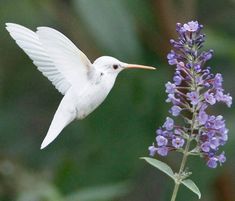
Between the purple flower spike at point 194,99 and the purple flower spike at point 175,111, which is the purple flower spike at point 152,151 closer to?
the purple flower spike at point 194,99

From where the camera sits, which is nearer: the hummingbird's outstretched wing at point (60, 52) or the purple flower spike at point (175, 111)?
the purple flower spike at point (175, 111)

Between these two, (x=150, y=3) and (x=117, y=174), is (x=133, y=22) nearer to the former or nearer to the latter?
(x=150, y=3)

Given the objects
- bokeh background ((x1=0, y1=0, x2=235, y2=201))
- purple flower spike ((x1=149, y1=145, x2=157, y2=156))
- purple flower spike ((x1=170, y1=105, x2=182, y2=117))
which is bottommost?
purple flower spike ((x1=149, y1=145, x2=157, y2=156))

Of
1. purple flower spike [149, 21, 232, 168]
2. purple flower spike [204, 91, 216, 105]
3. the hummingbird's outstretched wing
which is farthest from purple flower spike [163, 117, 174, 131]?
the hummingbird's outstretched wing

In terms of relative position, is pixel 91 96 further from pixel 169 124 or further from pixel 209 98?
pixel 209 98

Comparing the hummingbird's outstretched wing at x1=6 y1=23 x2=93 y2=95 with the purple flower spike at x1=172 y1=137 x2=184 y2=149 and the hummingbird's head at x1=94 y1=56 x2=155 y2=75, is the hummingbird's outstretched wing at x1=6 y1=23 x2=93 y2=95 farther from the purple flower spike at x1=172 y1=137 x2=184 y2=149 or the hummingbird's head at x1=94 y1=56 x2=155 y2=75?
the purple flower spike at x1=172 y1=137 x2=184 y2=149

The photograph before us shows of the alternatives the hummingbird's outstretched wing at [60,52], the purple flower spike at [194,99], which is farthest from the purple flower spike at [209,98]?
the hummingbird's outstretched wing at [60,52]

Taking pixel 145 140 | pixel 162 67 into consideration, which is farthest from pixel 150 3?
pixel 145 140
